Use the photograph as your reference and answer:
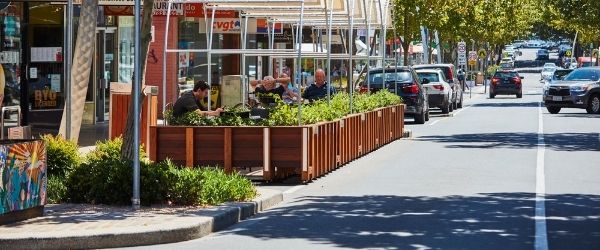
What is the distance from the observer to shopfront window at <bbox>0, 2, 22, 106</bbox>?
27.8m

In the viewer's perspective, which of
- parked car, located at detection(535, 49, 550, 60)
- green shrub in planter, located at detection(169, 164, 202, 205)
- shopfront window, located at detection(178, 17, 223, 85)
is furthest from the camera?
parked car, located at detection(535, 49, 550, 60)

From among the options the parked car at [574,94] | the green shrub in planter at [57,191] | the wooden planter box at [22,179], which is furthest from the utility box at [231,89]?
the parked car at [574,94]

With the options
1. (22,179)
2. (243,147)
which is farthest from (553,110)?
(22,179)

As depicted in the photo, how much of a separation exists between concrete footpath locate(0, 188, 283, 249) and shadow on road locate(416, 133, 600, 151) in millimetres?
13860

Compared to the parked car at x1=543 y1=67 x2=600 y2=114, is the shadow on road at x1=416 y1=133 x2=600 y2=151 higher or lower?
lower

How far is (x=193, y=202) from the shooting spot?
46.7 ft

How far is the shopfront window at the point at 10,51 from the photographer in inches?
1093

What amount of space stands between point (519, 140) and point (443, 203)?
1442 centimetres

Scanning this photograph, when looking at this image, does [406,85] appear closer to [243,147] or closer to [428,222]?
[243,147]

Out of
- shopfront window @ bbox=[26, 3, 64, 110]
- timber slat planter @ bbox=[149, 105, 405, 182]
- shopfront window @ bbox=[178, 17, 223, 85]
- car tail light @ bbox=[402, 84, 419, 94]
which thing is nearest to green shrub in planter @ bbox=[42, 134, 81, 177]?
timber slat planter @ bbox=[149, 105, 405, 182]

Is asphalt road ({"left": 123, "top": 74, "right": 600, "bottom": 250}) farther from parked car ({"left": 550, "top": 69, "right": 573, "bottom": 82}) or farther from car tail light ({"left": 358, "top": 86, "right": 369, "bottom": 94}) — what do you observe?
parked car ({"left": 550, "top": 69, "right": 573, "bottom": 82})

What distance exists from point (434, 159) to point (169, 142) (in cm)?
657

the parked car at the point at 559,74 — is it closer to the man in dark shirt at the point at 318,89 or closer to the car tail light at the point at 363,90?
the car tail light at the point at 363,90

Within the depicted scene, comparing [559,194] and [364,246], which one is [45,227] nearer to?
[364,246]
